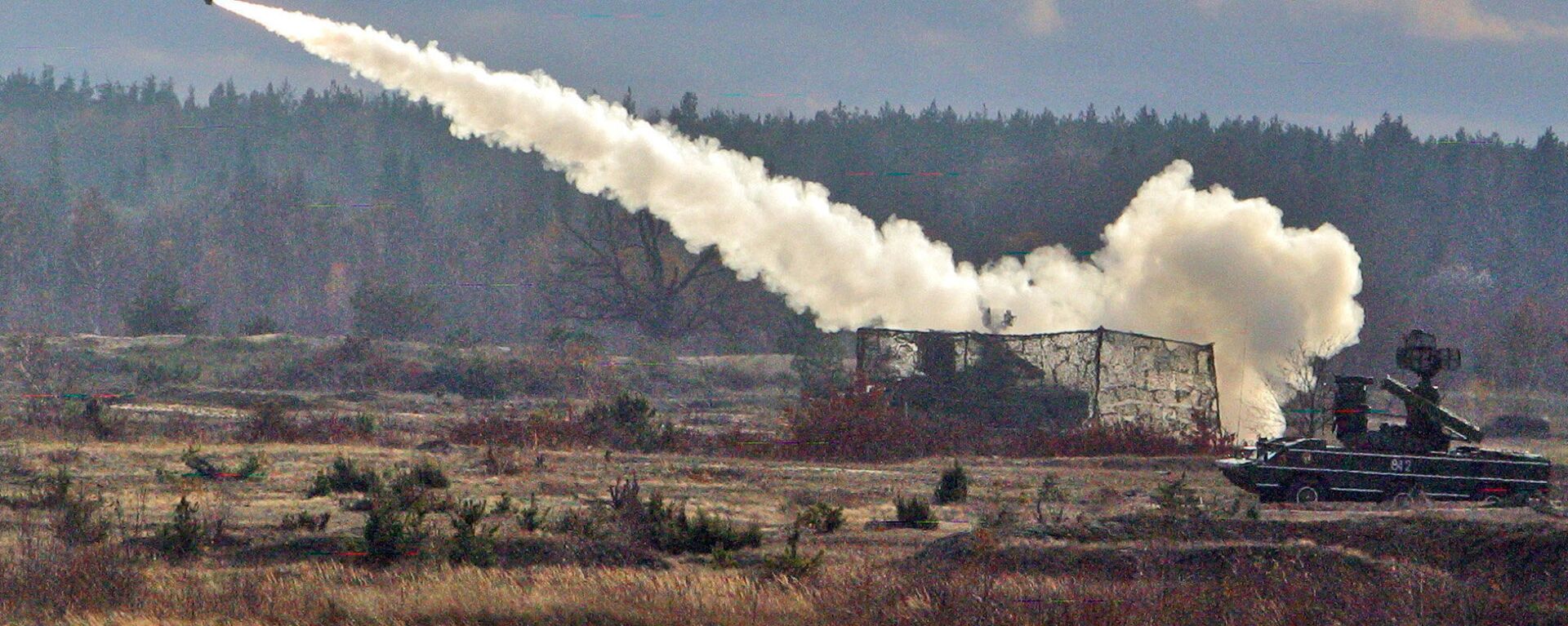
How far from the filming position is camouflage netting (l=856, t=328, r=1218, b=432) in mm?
42375

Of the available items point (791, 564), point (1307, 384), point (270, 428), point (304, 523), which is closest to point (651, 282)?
point (1307, 384)

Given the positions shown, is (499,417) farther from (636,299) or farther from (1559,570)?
(636,299)

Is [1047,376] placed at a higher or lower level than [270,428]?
higher

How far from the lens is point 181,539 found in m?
20.9

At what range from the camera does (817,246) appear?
49344 mm

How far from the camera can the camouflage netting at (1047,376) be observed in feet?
139

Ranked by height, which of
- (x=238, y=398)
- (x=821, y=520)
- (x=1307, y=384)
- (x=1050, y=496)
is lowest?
(x=821, y=520)

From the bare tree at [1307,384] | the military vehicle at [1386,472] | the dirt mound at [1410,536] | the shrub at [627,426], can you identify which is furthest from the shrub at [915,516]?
the bare tree at [1307,384]

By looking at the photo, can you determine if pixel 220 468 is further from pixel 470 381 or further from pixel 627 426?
pixel 470 381

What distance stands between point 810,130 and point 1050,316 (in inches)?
4720

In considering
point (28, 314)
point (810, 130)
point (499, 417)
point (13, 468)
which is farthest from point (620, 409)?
point (810, 130)

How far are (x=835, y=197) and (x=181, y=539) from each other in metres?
96.9

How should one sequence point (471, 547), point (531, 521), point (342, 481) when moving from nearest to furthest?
point (471, 547) → point (531, 521) → point (342, 481)

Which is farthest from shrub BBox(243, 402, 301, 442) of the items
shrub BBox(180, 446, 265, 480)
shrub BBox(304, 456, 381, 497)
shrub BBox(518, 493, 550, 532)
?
shrub BBox(518, 493, 550, 532)
